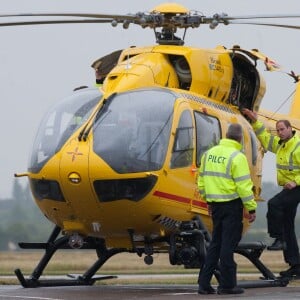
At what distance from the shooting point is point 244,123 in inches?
619

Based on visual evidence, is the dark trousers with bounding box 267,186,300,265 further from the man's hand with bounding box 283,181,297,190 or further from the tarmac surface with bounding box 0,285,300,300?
the tarmac surface with bounding box 0,285,300,300

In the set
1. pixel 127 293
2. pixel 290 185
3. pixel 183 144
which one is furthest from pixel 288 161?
pixel 127 293

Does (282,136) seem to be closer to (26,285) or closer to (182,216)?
(182,216)

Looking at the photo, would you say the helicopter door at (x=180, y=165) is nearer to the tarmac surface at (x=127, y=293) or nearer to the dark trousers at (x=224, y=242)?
the dark trousers at (x=224, y=242)

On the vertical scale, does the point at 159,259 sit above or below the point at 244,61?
below

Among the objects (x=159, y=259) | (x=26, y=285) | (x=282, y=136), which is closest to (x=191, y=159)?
(x=282, y=136)

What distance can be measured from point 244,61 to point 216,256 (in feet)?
12.6

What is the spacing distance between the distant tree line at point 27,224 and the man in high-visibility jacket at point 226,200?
1993 centimetres

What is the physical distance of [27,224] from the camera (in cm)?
3872

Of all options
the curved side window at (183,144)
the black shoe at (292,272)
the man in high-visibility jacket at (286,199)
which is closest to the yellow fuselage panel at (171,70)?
the curved side window at (183,144)

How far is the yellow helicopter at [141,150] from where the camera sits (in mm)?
13523

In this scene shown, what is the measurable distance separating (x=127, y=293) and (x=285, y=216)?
267 centimetres

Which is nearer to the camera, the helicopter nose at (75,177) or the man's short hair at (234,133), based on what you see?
the man's short hair at (234,133)

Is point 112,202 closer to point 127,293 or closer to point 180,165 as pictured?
point 180,165
